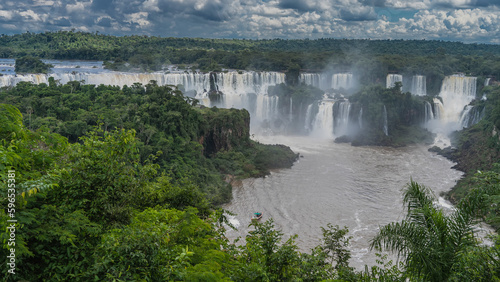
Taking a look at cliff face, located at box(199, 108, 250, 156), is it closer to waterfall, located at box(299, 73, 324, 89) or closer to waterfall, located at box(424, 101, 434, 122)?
waterfall, located at box(299, 73, 324, 89)

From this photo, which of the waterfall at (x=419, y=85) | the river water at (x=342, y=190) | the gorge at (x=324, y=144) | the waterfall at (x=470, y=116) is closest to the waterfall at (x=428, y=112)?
the gorge at (x=324, y=144)

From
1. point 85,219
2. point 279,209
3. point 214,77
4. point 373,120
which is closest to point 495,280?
point 85,219

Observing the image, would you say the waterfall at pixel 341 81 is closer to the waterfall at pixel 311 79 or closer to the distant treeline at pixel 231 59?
the waterfall at pixel 311 79

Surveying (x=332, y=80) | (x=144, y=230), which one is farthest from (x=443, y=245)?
(x=332, y=80)

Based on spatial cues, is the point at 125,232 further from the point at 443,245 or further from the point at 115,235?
the point at 443,245

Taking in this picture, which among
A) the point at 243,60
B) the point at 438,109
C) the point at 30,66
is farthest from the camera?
the point at 243,60

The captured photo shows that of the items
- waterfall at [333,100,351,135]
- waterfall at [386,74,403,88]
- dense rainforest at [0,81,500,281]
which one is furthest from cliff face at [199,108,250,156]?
waterfall at [386,74,403,88]
